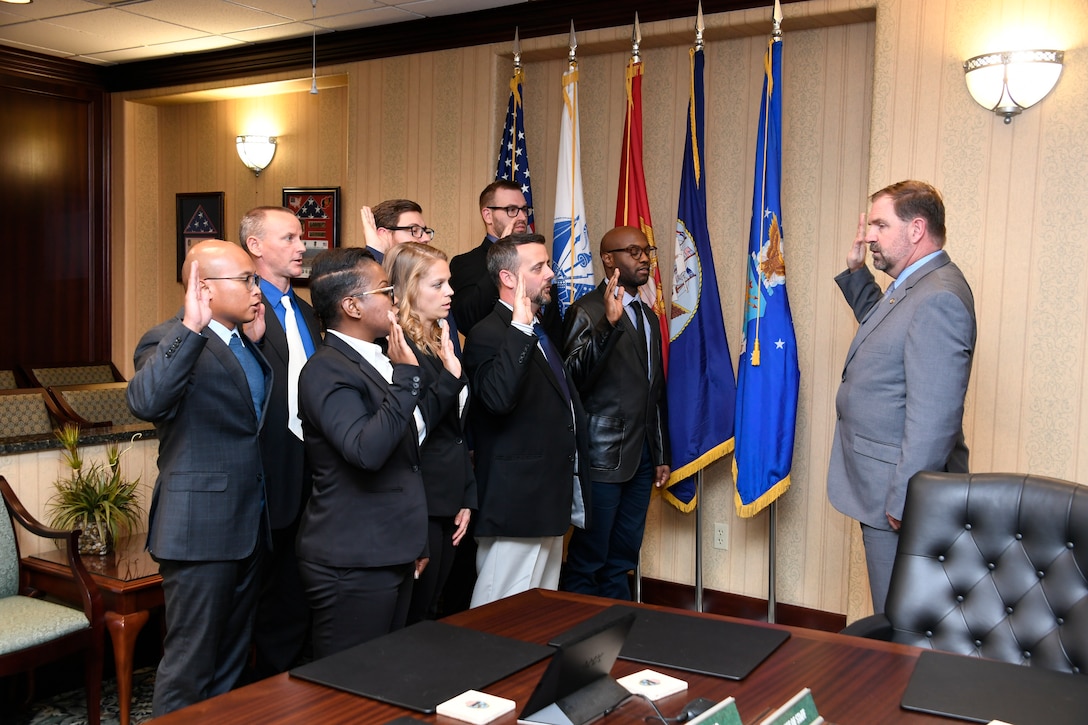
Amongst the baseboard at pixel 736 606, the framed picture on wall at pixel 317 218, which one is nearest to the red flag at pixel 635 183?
the baseboard at pixel 736 606

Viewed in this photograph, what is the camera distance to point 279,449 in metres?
3.04

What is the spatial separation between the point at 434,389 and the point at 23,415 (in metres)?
3.16

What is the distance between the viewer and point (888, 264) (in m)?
3.12

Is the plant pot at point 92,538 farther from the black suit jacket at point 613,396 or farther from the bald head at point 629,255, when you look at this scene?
the bald head at point 629,255

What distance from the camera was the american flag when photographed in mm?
4887

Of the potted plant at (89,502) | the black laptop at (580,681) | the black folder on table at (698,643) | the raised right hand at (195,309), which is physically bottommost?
the potted plant at (89,502)

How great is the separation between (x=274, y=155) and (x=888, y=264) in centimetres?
484

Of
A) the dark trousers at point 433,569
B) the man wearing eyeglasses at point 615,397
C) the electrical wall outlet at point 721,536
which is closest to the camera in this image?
the dark trousers at point 433,569

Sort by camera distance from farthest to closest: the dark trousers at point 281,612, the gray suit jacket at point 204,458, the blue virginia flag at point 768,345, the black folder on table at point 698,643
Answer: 1. the blue virginia flag at point 768,345
2. the dark trousers at point 281,612
3. the gray suit jacket at point 204,458
4. the black folder on table at point 698,643

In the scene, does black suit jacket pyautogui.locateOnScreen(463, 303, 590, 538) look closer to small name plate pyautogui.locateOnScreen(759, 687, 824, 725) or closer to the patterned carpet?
the patterned carpet

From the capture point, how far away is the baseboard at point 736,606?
14.5ft

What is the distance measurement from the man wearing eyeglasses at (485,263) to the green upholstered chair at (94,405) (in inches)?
96.4

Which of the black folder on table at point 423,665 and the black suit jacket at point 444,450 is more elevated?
the black suit jacket at point 444,450

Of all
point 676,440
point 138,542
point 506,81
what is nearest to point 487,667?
point 138,542
